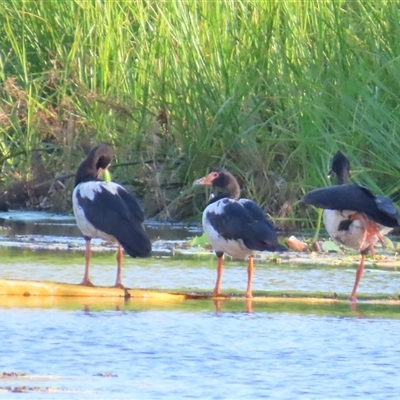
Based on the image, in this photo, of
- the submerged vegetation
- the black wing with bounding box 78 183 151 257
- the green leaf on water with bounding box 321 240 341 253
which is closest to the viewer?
the black wing with bounding box 78 183 151 257

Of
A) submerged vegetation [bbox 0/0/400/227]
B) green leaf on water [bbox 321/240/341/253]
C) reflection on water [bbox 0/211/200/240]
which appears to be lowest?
reflection on water [bbox 0/211/200/240]

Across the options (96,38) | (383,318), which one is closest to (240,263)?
(383,318)

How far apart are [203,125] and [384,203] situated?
16.0 ft

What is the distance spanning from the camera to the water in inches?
241

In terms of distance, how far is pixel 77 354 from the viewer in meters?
6.84

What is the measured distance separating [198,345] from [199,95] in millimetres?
6811

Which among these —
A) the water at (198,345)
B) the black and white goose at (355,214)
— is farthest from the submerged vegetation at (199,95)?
the water at (198,345)

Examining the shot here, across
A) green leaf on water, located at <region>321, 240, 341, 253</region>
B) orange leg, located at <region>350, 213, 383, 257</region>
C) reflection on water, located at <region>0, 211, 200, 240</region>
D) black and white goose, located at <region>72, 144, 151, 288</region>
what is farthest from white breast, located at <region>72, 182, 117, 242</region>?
reflection on water, located at <region>0, 211, 200, 240</region>

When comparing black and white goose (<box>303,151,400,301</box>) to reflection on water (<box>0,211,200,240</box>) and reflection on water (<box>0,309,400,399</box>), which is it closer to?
reflection on water (<box>0,309,400,399</box>)

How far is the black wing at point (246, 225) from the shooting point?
895 centimetres

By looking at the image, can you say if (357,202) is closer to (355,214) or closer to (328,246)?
(355,214)

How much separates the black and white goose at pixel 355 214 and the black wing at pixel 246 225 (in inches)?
16.9

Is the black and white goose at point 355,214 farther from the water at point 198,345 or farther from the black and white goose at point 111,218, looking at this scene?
the black and white goose at point 111,218

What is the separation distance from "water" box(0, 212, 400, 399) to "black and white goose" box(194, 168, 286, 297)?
1.18 feet
